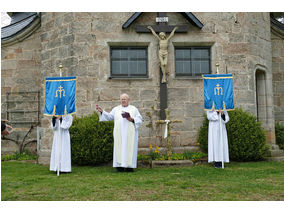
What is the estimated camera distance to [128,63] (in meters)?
9.53

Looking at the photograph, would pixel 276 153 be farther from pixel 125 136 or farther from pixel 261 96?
pixel 125 136

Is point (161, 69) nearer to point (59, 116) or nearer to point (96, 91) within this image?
point (96, 91)

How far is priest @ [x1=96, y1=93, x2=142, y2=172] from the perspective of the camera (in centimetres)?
725

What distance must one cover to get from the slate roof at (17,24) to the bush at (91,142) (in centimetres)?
514

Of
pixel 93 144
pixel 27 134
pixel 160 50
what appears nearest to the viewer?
pixel 93 144

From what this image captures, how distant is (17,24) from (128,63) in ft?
20.0

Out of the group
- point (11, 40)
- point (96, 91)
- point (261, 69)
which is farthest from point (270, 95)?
point (11, 40)

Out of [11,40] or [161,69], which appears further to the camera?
[11,40]

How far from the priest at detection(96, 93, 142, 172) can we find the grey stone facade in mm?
1701

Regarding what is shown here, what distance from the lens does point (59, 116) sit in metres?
7.49

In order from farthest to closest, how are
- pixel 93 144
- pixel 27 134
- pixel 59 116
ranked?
pixel 27 134 → pixel 93 144 → pixel 59 116

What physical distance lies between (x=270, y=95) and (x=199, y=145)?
3.06 meters

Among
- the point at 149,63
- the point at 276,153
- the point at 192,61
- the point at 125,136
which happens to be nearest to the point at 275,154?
the point at 276,153

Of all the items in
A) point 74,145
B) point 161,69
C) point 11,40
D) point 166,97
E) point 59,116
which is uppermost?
point 11,40
